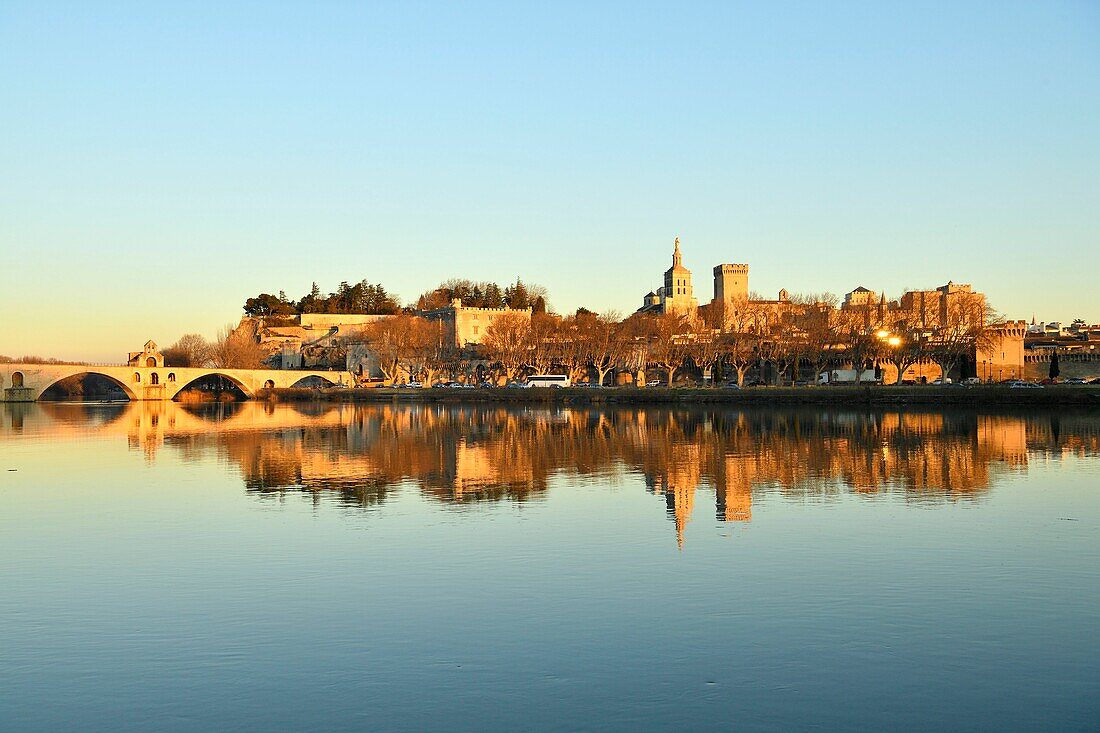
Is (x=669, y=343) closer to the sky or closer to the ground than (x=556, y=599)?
closer to the sky

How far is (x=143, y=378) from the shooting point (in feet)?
310

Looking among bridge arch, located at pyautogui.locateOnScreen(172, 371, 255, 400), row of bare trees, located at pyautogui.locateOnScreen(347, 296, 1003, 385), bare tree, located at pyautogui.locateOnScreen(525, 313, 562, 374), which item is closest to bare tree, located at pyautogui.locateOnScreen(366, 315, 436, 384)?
row of bare trees, located at pyautogui.locateOnScreen(347, 296, 1003, 385)

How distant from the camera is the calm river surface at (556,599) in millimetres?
7875

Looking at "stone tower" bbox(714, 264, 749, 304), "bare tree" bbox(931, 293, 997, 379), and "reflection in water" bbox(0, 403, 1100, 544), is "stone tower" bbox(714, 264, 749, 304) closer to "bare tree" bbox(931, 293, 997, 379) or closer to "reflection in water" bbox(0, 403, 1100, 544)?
"bare tree" bbox(931, 293, 997, 379)

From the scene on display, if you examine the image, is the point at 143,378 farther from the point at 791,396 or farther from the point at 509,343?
the point at 791,396

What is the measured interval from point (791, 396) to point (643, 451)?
111 feet

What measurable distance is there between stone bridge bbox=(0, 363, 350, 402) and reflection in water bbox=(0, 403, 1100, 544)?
38883mm

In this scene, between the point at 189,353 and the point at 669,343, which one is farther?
the point at 189,353

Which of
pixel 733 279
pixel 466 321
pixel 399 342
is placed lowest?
A: pixel 399 342

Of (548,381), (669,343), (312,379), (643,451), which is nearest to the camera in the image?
(643,451)

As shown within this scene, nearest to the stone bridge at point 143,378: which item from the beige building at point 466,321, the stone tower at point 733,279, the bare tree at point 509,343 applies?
the beige building at point 466,321

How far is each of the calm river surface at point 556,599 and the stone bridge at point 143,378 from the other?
234ft

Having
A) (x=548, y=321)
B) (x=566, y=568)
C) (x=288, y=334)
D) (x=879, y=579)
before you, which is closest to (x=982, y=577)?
(x=879, y=579)

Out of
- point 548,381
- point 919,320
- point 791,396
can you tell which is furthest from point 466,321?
point 791,396
